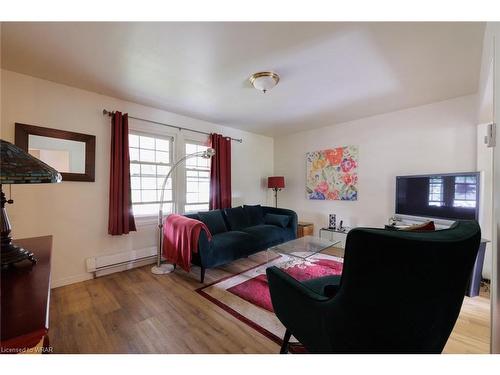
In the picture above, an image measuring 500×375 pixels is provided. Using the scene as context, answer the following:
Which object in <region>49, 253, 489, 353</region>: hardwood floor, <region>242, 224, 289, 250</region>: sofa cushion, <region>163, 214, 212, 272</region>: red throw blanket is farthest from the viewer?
<region>242, 224, 289, 250</region>: sofa cushion

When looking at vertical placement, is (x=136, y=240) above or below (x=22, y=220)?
below

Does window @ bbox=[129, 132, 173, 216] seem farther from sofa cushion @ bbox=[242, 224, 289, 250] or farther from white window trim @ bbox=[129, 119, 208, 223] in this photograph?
sofa cushion @ bbox=[242, 224, 289, 250]

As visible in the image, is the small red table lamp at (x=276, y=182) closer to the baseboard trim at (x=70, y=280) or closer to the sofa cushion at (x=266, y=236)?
the sofa cushion at (x=266, y=236)

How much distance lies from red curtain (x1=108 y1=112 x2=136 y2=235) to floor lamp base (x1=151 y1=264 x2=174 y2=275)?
62 centimetres

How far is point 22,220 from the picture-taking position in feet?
7.07

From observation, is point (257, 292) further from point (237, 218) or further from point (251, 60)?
point (251, 60)

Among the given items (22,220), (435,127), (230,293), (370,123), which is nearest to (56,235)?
(22,220)

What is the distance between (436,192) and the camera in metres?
2.68

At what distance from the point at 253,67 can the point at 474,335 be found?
288 cm

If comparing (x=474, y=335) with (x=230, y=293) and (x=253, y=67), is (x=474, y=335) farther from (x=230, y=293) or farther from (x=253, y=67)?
(x=253, y=67)

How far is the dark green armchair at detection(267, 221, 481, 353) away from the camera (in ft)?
2.65

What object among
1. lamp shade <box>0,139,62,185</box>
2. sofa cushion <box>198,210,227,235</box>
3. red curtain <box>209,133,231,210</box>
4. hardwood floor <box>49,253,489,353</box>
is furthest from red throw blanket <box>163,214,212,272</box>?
lamp shade <box>0,139,62,185</box>

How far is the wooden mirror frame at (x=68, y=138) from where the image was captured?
2131 millimetres

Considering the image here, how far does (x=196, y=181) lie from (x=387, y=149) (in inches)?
126
